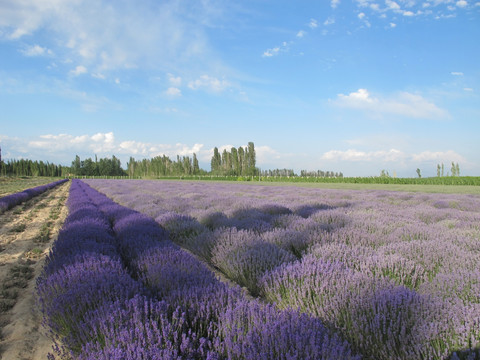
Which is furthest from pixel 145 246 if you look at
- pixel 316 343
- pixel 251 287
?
pixel 316 343

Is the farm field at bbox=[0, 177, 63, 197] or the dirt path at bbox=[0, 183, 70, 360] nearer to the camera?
the dirt path at bbox=[0, 183, 70, 360]

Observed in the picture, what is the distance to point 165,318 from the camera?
1.49 metres

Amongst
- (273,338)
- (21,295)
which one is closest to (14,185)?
(21,295)

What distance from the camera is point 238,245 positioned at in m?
3.19

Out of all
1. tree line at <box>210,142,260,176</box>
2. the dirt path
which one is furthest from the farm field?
tree line at <box>210,142,260,176</box>

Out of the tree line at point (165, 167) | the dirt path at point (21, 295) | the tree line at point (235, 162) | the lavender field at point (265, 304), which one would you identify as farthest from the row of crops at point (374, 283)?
the tree line at point (165, 167)

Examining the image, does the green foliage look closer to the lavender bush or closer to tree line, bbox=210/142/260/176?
tree line, bbox=210/142/260/176

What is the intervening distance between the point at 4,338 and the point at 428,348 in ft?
9.24

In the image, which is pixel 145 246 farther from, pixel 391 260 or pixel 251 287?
pixel 391 260

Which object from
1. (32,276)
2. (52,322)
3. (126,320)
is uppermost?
(126,320)

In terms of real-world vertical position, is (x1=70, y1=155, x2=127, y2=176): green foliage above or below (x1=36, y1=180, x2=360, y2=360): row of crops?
above

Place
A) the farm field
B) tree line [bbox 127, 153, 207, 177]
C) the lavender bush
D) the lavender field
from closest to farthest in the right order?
the lavender bush < the lavender field < the farm field < tree line [bbox 127, 153, 207, 177]

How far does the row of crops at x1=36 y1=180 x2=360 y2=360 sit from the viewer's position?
4.08 ft

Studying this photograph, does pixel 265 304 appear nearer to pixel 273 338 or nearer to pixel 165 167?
pixel 273 338
